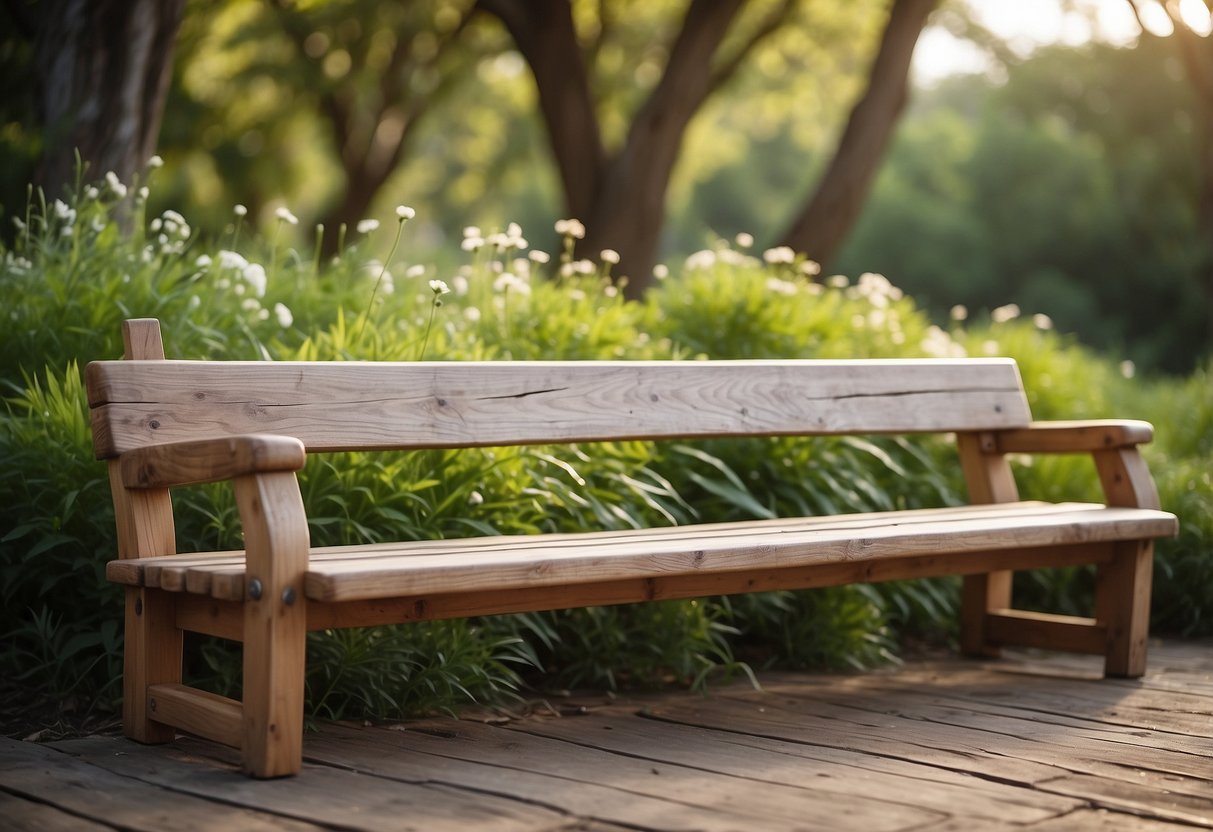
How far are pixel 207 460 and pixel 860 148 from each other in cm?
762

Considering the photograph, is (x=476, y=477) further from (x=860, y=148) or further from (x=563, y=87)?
(x=860, y=148)

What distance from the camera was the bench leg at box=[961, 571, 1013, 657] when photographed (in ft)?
15.6

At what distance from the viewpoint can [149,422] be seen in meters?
3.08

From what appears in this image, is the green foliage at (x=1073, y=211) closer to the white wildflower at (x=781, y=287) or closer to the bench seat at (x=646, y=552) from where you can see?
the white wildflower at (x=781, y=287)

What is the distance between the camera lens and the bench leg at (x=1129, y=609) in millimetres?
4324

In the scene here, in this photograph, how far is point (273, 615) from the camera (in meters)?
2.72

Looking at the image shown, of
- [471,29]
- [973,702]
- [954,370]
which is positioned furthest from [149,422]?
[471,29]

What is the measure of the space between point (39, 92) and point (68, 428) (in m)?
2.61

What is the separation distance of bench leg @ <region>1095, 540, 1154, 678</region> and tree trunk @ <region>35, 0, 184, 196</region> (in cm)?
417

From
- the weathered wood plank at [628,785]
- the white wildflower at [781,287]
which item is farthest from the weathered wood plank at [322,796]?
the white wildflower at [781,287]

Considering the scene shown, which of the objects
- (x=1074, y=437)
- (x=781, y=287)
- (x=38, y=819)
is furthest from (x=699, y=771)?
(x=781, y=287)

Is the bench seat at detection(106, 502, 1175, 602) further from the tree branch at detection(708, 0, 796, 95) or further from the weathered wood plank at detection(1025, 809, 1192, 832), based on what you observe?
the tree branch at detection(708, 0, 796, 95)

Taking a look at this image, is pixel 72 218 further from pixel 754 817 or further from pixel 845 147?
pixel 845 147

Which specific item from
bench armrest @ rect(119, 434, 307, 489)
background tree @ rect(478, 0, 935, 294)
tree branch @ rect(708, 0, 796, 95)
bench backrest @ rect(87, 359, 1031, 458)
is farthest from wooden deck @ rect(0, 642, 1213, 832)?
tree branch @ rect(708, 0, 796, 95)
